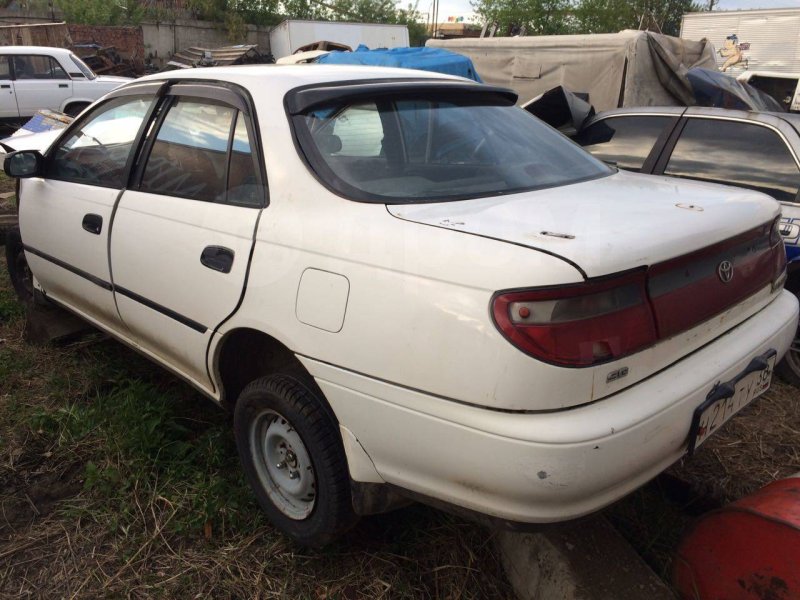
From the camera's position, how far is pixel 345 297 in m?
1.85

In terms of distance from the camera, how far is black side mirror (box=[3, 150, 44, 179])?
10.8 ft

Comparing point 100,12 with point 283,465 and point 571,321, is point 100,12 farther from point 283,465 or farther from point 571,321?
point 571,321

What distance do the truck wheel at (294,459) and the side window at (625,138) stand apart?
3120 millimetres

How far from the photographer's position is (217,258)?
2.29 meters

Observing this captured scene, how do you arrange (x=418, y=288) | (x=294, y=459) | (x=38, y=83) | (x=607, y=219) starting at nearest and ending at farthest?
(x=418, y=288), (x=607, y=219), (x=294, y=459), (x=38, y=83)

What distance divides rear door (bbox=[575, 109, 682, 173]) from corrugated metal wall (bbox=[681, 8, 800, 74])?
1191 cm

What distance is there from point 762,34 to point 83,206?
17.2m

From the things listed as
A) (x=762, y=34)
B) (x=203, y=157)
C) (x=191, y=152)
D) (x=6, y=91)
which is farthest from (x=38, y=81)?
(x=762, y=34)

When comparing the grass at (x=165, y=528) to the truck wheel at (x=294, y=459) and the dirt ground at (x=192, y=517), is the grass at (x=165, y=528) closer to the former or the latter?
the dirt ground at (x=192, y=517)

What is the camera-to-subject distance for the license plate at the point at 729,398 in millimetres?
1860

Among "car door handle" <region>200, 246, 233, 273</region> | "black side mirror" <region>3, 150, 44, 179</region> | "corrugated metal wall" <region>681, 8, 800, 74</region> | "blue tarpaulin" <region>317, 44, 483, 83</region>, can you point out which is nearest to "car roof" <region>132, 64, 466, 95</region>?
"car door handle" <region>200, 246, 233, 273</region>

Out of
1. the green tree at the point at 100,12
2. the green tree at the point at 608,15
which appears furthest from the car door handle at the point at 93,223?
the green tree at the point at 100,12

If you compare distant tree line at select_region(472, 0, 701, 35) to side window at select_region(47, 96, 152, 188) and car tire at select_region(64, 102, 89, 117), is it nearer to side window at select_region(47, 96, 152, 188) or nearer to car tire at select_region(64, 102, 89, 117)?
car tire at select_region(64, 102, 89, 117)

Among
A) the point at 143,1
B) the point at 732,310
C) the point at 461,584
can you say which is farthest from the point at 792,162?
the point at 143,1
